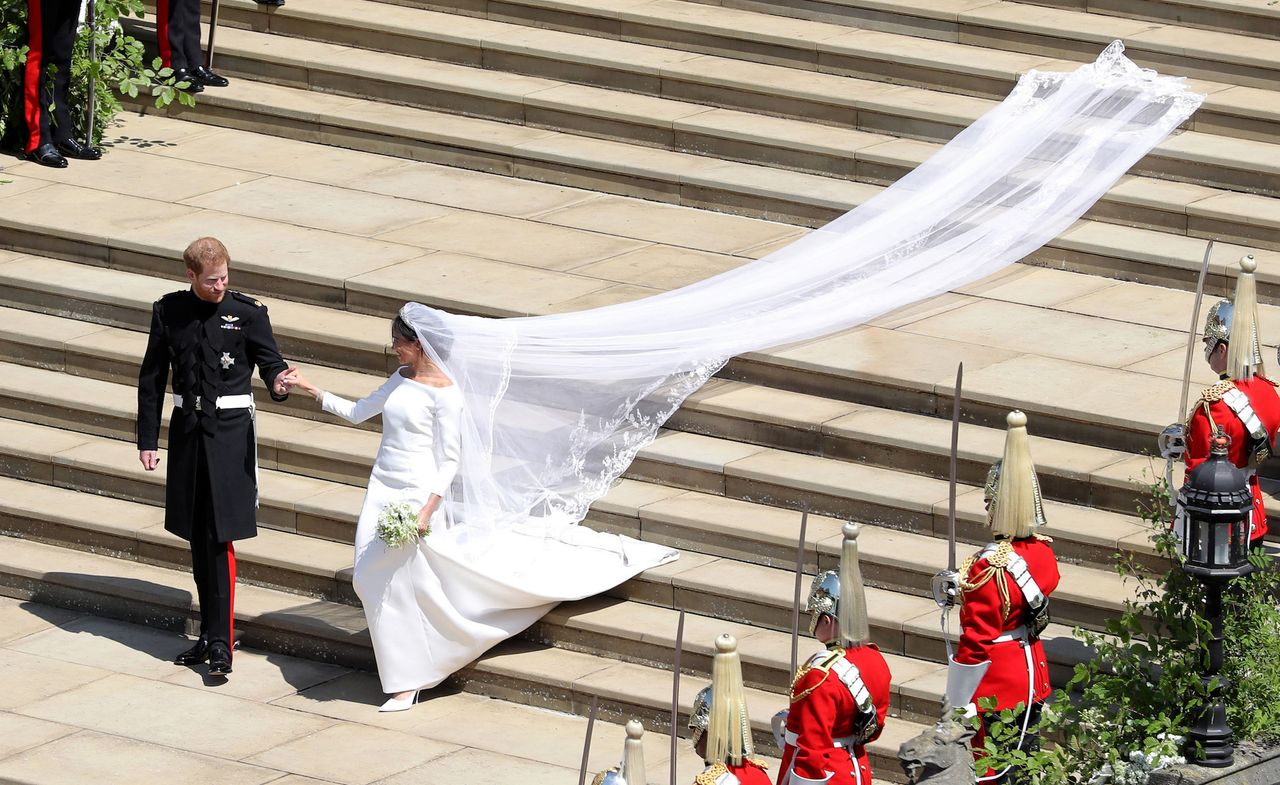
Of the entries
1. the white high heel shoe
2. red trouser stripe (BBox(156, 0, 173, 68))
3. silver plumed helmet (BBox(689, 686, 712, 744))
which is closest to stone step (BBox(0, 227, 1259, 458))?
the white high heel shoe

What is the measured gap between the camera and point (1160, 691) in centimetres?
838

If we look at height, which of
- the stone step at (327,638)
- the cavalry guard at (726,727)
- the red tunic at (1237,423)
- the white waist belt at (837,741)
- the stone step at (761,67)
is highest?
the stone step at (761,67)

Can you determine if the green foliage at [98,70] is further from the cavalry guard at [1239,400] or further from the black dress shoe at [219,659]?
the cavalry guard at [1239,400]

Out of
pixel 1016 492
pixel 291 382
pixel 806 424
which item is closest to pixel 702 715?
pixel 1016 492

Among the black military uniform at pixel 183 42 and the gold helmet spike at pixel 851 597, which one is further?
the black military uniform at pixel 183 42

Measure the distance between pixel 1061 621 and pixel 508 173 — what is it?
5.86 meters

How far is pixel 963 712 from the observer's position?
8.07 metres

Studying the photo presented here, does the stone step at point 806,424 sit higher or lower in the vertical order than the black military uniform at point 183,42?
lower

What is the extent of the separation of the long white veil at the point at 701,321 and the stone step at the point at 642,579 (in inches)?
7.6

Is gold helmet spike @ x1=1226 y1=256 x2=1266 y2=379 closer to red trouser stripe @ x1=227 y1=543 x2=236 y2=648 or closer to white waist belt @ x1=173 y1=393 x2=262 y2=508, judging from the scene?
white waist belt @ x1=173 y1=393 x2=262 y2=508

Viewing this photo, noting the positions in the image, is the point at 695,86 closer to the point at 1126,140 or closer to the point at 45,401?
the point at 1126,140

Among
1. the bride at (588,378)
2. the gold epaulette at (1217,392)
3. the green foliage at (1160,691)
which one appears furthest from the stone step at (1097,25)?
the green foliage at (1160,691)

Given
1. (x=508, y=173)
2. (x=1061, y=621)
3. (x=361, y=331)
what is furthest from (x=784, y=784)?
(x=508, y=173)

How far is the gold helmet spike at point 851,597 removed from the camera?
731 cm
